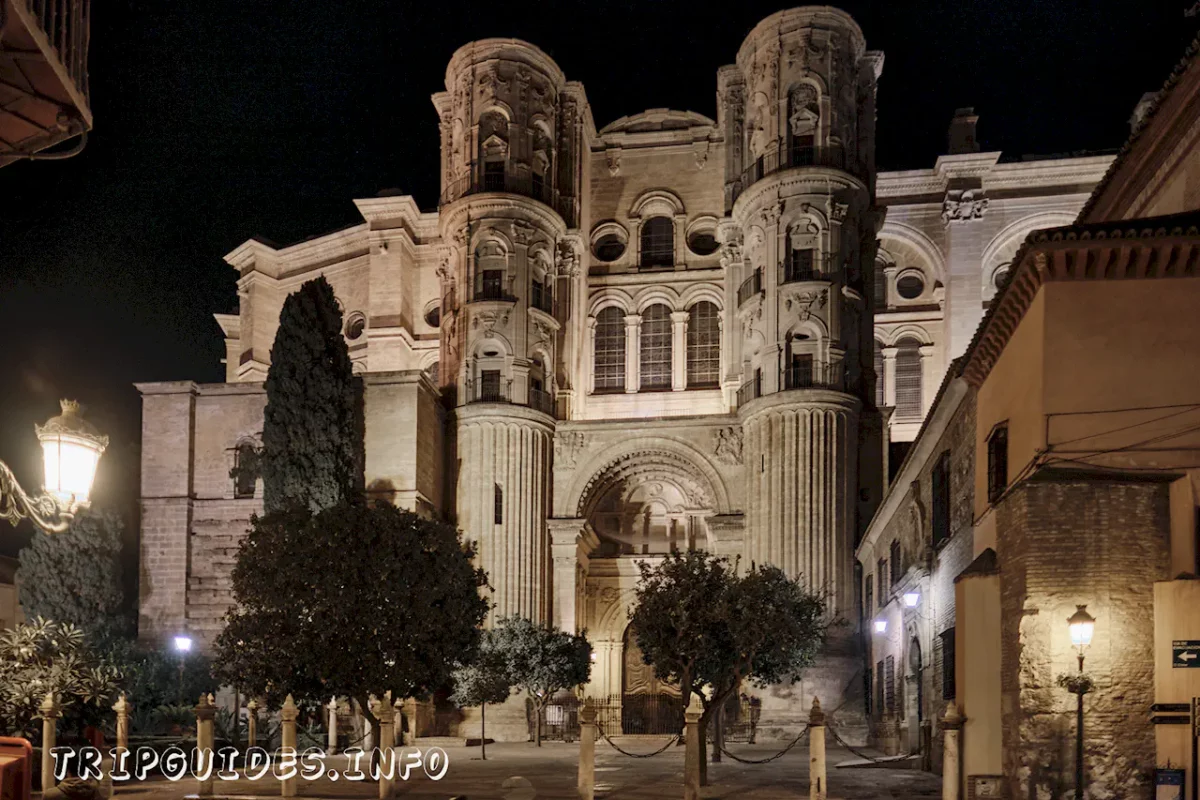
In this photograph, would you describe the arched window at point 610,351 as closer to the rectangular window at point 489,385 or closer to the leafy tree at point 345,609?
the rectangular window at point 489,385

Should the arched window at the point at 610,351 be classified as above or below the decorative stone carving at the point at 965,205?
below

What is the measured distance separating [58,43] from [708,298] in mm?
34613

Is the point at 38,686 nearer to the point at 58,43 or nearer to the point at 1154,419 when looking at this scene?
the point at 58,43

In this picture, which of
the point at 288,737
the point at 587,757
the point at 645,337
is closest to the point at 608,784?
the point at 587,757

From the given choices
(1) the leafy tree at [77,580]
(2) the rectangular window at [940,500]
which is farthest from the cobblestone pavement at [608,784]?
(1) the leafy tree at [77,580]

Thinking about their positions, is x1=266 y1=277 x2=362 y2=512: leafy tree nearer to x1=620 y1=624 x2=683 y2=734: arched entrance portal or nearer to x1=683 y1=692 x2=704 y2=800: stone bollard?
x1=620 y1=624 x2=683 y2=734: arched entrance portal

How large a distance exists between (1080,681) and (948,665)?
19.1 ft

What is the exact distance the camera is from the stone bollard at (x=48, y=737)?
1425cm

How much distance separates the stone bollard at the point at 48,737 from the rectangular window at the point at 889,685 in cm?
1703

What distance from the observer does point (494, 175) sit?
37844 mm

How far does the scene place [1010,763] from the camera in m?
12.7

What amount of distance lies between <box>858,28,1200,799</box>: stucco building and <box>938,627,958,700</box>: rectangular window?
11.5 ft

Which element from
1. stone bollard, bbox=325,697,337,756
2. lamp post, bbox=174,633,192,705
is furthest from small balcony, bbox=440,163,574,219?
stone bollard, bbox=325,697,337,756

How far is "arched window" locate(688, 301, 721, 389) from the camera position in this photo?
39812mm
